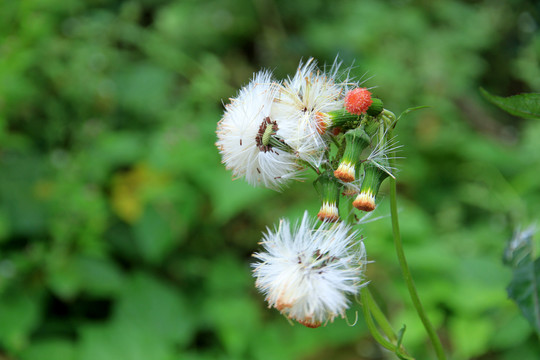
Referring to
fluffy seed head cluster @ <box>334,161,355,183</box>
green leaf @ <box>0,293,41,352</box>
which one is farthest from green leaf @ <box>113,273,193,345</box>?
fluffy seed head cluster @ <box>334,161,355,183</box>

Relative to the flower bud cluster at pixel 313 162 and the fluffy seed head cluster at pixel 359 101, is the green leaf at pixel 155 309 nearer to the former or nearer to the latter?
the flower bud cluster at pixel 313 162

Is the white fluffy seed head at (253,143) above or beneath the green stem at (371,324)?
above

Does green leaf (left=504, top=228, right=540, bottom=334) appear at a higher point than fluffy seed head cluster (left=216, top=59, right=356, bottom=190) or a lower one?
lower

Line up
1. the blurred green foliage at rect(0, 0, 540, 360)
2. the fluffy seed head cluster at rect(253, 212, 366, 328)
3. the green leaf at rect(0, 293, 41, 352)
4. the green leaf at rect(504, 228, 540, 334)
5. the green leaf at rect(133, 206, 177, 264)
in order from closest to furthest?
the fluffy seed head cluster at rect(253, 212, 366, 328), the green leaf at rect(504, 228, 540, 334), the green leaf at rect(0, 293, 41, 352), the blurred green foliage at rect(0, 0, 540, 360), the green leaf at rect(133, 206, 177, 264)

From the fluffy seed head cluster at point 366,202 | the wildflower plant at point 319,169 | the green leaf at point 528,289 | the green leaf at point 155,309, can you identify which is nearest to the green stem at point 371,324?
the wildflower plant at point 319,169

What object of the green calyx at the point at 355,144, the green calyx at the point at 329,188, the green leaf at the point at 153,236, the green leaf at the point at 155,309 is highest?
the green calyx at the point at 355,144

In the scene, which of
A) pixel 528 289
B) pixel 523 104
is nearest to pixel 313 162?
pixel 523 104

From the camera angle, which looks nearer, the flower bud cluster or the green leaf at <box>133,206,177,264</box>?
the flower bud cluster

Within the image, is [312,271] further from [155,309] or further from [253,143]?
[155,309]

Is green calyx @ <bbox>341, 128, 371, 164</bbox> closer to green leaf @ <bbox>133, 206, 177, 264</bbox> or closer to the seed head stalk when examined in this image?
the seed head stalk

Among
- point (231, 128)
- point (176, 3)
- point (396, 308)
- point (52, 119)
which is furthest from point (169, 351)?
point (176, 3)
